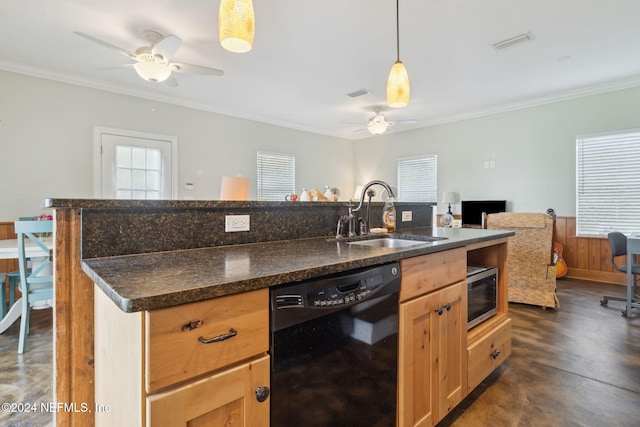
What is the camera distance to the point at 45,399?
5.93 feet

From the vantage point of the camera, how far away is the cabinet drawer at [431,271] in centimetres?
129

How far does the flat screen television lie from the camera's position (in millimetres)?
5254

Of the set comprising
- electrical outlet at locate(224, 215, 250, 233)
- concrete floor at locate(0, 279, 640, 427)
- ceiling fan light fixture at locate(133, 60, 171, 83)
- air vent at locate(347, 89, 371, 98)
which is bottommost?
concrete floor at locate(0, 279, 640, 427)

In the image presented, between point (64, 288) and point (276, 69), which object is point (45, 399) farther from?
point (276, 69)

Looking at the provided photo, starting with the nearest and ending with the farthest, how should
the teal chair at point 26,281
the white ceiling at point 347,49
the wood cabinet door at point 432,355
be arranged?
the wood cabinet door at point 432,355 < the teal chair at point 26,281 < the white ceiling at point 347,49

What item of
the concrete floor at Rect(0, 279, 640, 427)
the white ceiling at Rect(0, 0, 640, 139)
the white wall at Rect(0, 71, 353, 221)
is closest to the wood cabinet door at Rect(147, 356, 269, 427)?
the concrete floor at Rect(0, 279, 640, 427)

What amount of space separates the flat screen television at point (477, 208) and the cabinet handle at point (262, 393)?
5.28m

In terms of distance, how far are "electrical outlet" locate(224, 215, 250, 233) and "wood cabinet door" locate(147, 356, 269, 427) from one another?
2.47 ft

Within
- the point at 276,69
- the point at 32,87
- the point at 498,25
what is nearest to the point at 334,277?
the point at 498,25

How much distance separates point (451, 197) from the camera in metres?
5.72

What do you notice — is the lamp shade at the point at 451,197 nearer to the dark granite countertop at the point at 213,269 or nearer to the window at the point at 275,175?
the window at the point at 275,175

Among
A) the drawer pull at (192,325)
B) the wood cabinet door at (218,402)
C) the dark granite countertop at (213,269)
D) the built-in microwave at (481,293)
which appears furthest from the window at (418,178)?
the drawer pull at (192,325)

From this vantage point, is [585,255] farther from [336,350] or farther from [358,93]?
[336,350]

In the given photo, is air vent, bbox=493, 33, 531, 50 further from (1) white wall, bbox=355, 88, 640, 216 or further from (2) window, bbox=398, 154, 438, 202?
(2) window, bbox=398, 154, 438, 202
